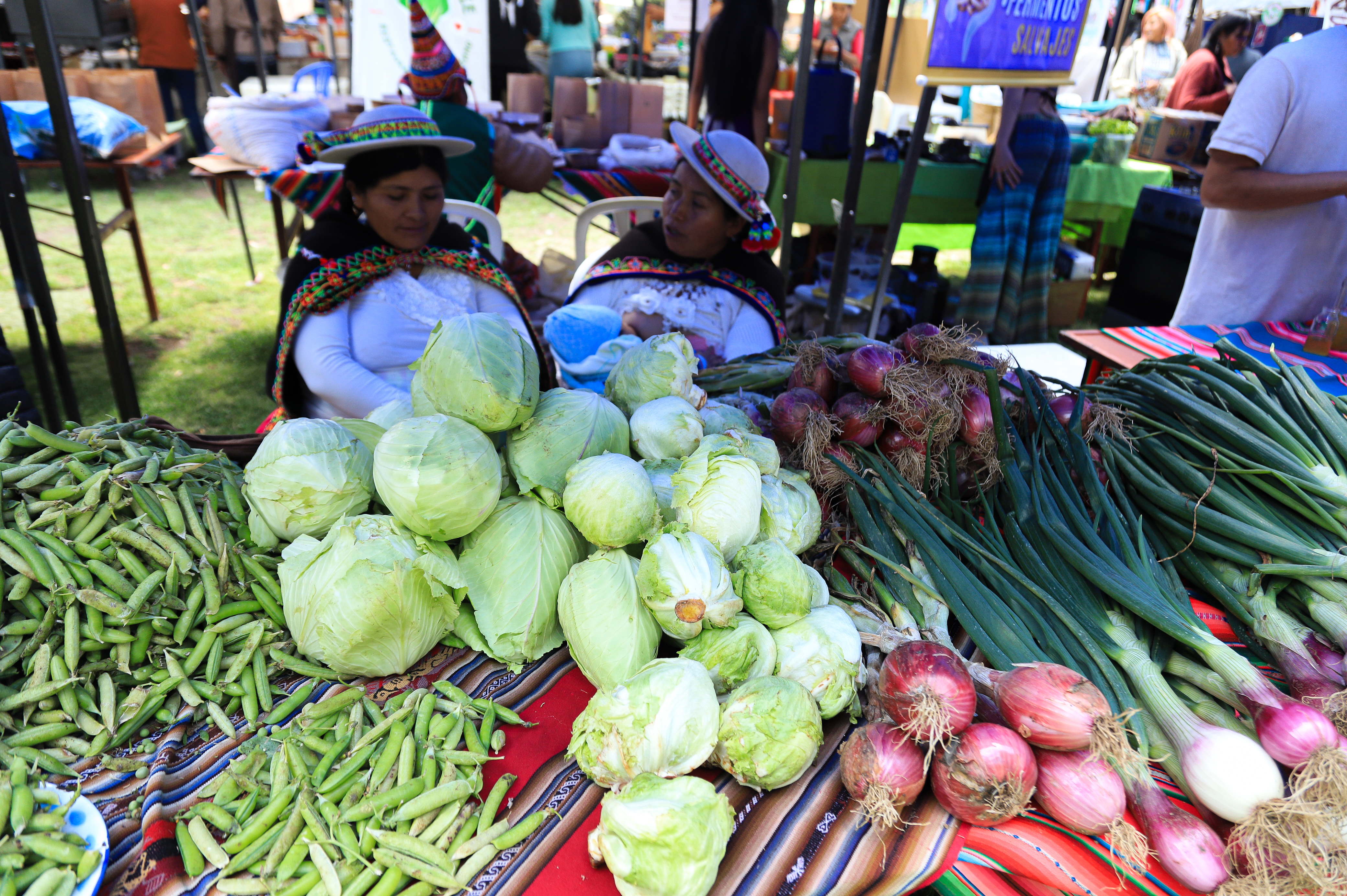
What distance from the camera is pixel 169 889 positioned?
3.74 ft

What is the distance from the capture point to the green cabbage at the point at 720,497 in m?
1.56

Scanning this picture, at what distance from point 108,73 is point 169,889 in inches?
271

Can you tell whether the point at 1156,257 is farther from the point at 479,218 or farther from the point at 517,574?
the point at 517,574

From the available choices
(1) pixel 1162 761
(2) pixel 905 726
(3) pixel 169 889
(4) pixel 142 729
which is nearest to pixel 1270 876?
(1) pixel 1162 761

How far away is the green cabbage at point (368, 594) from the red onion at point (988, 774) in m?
1.05

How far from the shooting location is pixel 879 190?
6.12 m

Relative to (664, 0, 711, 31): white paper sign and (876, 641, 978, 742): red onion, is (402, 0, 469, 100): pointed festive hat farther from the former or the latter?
(876, 641, 978, 742): red onion

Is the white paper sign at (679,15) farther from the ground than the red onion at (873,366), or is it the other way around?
the white paper sign at (679,15)

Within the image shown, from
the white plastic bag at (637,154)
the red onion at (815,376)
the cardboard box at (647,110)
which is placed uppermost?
the cardboard box at (647,110)

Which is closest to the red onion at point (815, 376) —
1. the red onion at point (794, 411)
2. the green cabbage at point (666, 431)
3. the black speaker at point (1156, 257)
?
the red onion at point (794, 411)

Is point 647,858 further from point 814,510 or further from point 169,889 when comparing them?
point 814,510

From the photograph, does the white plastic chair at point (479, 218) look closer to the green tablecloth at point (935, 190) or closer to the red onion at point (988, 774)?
the green tablecloth at point (935, 190)

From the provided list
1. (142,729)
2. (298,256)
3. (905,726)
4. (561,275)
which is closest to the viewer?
(905,726)

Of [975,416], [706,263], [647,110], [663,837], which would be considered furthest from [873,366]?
[647,110]
